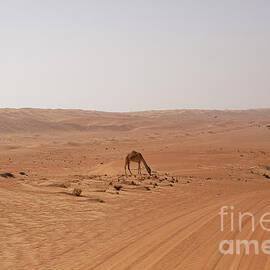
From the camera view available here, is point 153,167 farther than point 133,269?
Yes

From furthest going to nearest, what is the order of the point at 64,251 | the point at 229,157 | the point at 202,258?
1. the point at 229,157
2. the point at 64,251
3. the point at 202,258

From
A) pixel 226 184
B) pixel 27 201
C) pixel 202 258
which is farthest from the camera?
pixel 226 184

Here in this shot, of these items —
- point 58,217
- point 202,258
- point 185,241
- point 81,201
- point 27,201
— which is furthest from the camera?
point 81,201

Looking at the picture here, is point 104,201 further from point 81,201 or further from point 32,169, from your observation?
point 32,169

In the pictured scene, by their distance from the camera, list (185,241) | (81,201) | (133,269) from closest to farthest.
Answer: (133,269) → (185,241) → (81,201)

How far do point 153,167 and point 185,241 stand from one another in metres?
21.7

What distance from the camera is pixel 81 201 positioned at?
43.3ft

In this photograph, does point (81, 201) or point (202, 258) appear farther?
point (81, 201)

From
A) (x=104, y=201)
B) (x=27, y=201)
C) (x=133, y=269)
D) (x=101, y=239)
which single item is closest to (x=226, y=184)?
(x=104, y=201)

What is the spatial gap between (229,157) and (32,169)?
17157 mm

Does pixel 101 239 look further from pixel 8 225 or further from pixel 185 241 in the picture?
pixel 8 225

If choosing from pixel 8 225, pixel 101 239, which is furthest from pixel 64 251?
pixel 8 225

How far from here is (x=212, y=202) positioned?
13992mm

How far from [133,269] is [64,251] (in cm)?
188
